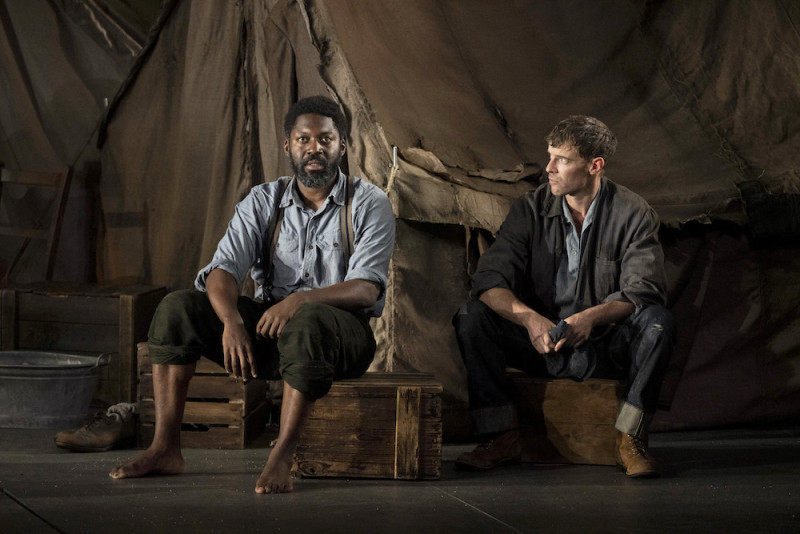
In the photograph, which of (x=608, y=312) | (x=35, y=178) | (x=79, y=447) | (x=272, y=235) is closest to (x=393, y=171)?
(x=272, y=235)

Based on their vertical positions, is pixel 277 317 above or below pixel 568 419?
above

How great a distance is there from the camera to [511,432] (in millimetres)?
3781

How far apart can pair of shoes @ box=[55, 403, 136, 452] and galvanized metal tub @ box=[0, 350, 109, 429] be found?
0.94ft

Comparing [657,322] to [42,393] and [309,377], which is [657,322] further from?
[42,393]

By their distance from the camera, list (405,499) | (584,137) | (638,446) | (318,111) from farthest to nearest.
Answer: (584,137) < (318,111) < (638,446) < (405,499)

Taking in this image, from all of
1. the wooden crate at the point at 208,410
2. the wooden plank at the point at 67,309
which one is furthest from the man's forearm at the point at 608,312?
the wooden plank at the point at 67,309

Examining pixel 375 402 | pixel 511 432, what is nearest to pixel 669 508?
pixel 511 432

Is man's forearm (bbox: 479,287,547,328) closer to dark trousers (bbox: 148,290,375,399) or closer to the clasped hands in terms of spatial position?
the clasped hands

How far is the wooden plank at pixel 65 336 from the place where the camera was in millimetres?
4809

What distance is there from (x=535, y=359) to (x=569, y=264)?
395 mm

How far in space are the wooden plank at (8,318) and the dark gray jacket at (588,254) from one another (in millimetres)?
2317

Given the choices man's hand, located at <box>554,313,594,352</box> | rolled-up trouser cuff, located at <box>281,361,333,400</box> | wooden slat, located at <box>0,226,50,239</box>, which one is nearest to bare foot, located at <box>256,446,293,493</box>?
rolled-up trouser cuff, located at <box>281,361,333,400</box>

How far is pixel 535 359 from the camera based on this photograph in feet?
12.7

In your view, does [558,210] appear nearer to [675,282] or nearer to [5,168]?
[675,282]
